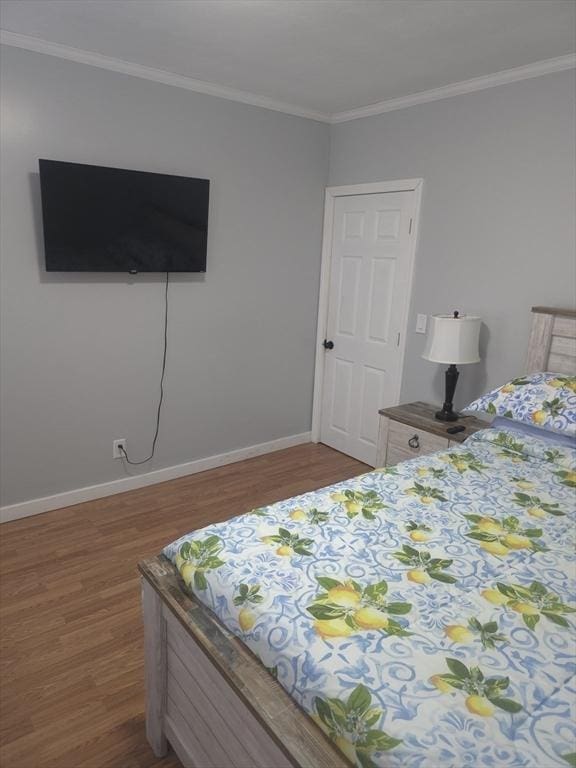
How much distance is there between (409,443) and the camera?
2.86 metres

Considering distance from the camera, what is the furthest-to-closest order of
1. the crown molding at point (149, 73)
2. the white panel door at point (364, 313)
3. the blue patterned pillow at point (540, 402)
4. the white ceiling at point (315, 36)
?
the white panel door at point (364, 313), the crown molding at point (149, 73), the blue patterned pillow at point (540, 402), the white ceiling at point (315, 36)

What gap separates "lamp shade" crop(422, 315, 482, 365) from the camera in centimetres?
269

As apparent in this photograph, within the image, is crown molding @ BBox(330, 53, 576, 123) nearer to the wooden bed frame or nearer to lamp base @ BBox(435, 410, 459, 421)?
lamp base @ BBox(435, 410, 459, 421)

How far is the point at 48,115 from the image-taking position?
2545mm

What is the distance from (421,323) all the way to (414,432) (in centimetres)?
80

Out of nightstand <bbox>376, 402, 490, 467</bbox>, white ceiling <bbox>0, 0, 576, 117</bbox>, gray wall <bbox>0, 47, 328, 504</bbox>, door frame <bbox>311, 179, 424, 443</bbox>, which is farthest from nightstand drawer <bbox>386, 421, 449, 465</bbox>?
white ceiling <bbox>0, 0, 576, 117</bbox>

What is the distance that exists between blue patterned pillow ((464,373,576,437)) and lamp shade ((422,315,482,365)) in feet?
1.11

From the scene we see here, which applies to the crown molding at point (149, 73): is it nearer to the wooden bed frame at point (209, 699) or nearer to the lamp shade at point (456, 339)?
the lamp shade at point (456, 339)

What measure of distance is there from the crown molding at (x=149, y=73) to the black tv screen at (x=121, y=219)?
1.70 feet

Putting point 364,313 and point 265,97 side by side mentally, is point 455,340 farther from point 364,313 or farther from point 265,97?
point 265,97

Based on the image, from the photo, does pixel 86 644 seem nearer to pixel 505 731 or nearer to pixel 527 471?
pixel 505 731

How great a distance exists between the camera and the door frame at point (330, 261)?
3.20 metres

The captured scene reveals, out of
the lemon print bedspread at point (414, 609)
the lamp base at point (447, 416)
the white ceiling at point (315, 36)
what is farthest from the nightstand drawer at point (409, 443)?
the white ceiling at point (315, 36)

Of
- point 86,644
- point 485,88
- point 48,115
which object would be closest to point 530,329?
point 485,88
